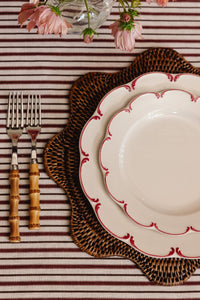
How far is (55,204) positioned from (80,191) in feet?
0.20

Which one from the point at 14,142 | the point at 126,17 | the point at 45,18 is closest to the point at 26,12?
the point at 45,18

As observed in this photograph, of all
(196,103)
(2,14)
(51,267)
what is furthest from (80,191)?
(2,14)

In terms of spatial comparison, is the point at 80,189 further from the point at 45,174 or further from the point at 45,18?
the point at 45,18

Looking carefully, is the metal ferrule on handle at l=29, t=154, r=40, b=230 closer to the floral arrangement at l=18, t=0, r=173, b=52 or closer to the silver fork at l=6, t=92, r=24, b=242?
the silver fork at l=6, t=92, r=24, b=242

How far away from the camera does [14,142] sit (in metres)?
0.68

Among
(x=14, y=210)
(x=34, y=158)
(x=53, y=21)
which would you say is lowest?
(x=14, y=210)

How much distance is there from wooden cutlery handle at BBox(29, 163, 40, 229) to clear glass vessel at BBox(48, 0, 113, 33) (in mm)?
282

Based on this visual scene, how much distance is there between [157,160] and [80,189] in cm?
17

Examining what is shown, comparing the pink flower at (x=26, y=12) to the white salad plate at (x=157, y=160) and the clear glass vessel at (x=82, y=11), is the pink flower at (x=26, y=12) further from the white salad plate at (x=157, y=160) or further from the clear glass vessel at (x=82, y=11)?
the white salad plate at (x=157, y=160)

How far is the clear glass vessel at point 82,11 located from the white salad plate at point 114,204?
0.14 m

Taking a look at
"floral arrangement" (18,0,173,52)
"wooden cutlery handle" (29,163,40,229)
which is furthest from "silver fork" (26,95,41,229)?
"floral arrangement" (18,0,173,52)

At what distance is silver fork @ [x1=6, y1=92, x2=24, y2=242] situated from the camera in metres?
0.65

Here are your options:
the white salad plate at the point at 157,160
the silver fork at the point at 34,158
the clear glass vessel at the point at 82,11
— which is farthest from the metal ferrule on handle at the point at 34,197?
the clear glass vessel at the point at 82,11

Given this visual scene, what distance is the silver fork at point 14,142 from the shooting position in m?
0.65
